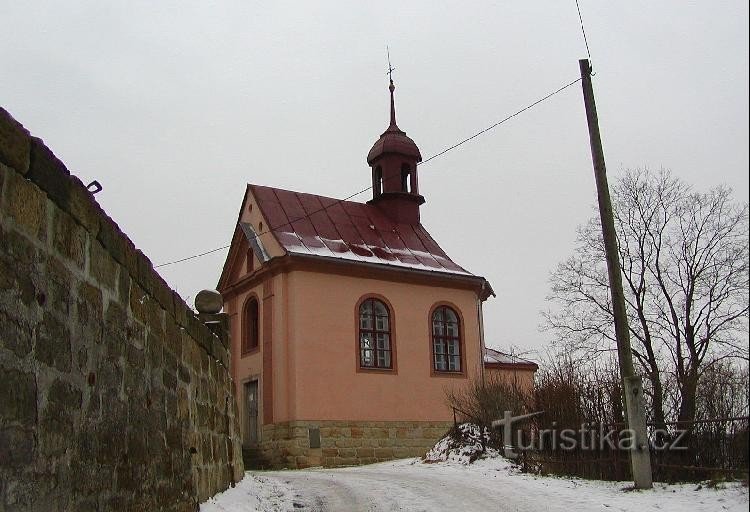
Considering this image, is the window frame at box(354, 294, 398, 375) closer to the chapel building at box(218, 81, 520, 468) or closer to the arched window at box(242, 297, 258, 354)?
the chapel building at box(218, 81, 520, 468)

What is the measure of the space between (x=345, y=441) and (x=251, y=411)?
300 centimetres

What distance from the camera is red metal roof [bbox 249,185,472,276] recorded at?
21281 mm

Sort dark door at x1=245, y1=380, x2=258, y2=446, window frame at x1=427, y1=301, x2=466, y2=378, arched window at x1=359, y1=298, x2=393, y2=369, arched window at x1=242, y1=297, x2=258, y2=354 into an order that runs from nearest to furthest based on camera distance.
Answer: dark door at x1=245, y1=380, x2=258, y2=446 → arched window at x1=359, y1=298, x2=393, y2=369 → window frame at x1=427, y1=301, x2=466, y2=378 → arched window at x1=242, y1=297, x2=258, y2=354

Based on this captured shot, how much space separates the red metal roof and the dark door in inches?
159

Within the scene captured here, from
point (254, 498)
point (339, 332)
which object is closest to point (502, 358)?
point (339, 332)

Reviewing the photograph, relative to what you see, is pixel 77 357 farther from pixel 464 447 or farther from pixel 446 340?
pixel 446 340

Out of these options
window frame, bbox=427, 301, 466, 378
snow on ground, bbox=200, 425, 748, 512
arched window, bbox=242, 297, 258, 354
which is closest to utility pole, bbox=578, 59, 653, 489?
snow on ground, bbox=200, 425, 748, 512

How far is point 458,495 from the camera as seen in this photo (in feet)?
32.6

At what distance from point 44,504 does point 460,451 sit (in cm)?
1157

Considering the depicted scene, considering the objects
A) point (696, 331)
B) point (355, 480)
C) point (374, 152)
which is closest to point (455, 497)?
point (355, 480)

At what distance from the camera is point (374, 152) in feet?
84.4

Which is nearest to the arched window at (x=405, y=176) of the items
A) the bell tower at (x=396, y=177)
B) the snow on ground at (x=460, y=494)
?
the bell tower at (x=396, y=177)

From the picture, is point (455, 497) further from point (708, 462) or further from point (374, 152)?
point (374, 152)

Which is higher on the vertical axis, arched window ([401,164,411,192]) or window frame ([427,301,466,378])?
arched window ([401,164,411,192])
